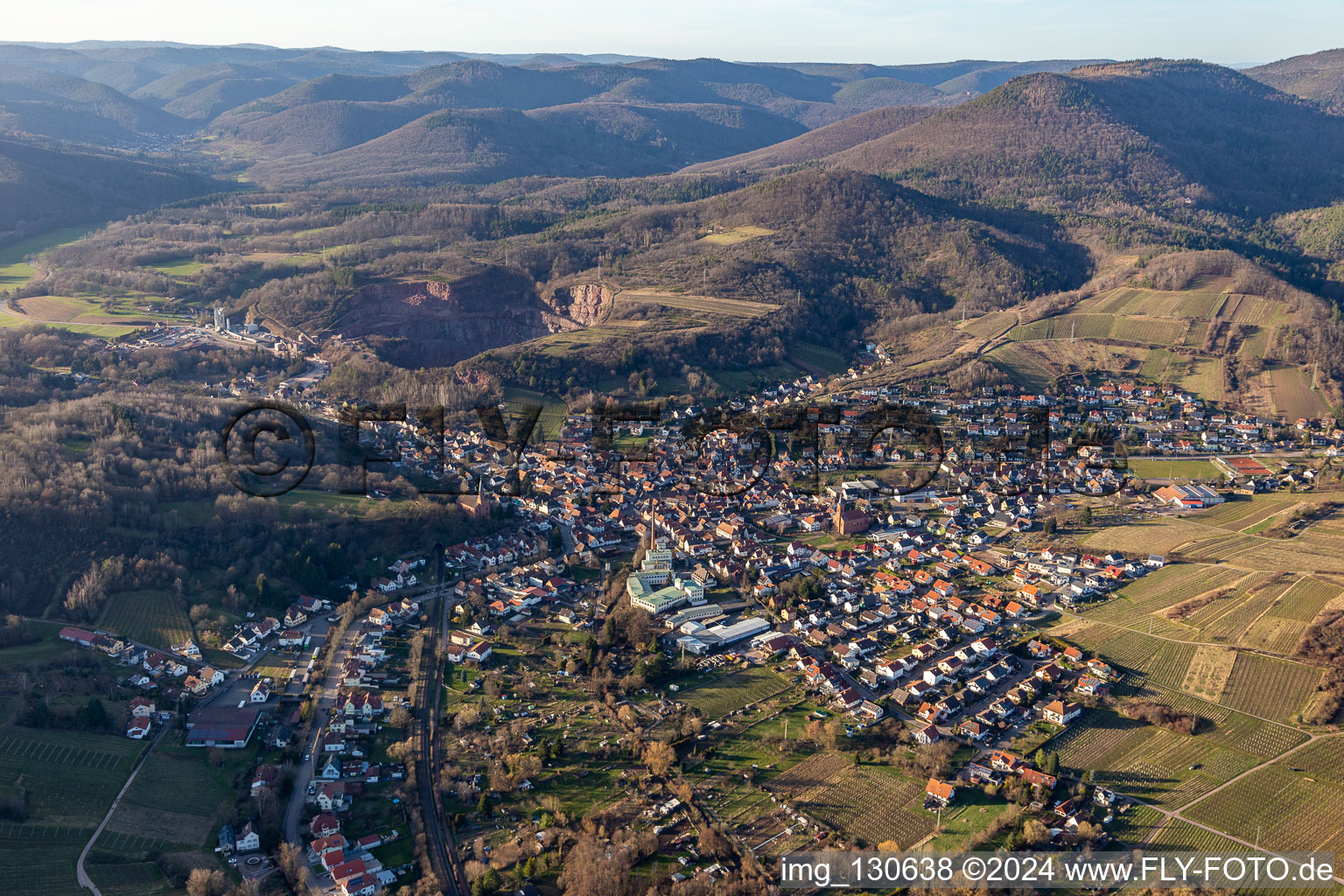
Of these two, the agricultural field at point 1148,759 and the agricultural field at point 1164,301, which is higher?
the agricultural field at point 1164,301

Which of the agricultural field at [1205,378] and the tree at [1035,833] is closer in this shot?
the tree at [1035,833]

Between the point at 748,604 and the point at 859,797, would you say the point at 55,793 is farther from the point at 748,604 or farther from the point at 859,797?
the point at 748,604

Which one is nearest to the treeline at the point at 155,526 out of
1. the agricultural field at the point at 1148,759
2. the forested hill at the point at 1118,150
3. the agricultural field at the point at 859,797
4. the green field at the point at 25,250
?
the agricultural field at the point at 859,797

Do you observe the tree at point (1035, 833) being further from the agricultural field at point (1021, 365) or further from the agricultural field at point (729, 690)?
the agricultural field at point (1021, 365)

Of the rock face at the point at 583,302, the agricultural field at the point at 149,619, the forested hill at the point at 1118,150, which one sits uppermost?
the forested hill at the point at 1118,150

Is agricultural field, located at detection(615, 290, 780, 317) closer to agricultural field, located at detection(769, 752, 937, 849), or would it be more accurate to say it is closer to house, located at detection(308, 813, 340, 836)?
agricultural field, located at detection(769, 752, 937, 849)

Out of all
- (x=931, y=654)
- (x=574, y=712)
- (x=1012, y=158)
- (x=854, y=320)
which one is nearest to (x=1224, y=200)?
(x=1012, y=158)

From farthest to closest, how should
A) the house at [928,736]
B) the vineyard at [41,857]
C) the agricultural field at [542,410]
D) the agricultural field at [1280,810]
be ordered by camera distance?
the agricultural field at [542,410], the house at [928,736], the agricultural field at [1280,810], the vineyard at [41,857]

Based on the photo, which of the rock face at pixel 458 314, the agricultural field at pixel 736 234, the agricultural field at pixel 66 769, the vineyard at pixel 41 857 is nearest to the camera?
the vineyard at pixel 41 857
